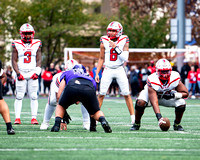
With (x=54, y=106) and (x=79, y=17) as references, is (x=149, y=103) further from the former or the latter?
(x=79, y=17)

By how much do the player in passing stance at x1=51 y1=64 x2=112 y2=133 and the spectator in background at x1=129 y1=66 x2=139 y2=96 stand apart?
1545 cm

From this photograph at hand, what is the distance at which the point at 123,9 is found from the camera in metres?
31.6

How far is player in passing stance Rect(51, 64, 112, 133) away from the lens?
778cm

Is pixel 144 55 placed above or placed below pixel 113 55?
below

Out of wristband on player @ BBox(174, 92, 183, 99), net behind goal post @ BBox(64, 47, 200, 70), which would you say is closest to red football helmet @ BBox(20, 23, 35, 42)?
wristband on player @ BBox(174, 92, 183, 99)

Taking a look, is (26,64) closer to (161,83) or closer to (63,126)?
(63,126)

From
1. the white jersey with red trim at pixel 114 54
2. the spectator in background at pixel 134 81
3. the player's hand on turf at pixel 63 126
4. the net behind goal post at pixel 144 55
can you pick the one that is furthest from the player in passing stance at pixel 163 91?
the net behind goal post at pixel 144 55

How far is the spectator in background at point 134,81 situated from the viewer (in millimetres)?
23531

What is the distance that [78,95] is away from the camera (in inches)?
306

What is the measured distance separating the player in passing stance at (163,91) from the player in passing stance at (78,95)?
0.86 meters

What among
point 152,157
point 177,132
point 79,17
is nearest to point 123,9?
point 79,17

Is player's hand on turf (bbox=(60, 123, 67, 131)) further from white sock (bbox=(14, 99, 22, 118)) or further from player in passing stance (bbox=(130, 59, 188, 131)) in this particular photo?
white sock (bbox=(14, 99, 22, 118))

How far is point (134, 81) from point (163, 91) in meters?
15.1

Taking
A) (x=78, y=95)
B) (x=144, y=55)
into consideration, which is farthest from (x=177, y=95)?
(x=144, y=55)
